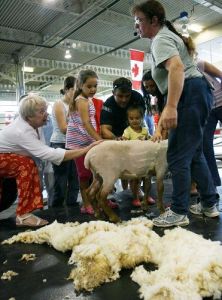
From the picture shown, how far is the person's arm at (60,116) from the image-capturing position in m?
3.37

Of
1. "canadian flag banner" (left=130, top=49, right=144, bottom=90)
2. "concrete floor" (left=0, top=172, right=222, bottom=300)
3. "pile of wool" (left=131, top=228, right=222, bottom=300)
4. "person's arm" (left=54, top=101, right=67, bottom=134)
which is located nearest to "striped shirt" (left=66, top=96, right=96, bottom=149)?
"person's arm" (left=54, top=101, right=67, bottom=134)

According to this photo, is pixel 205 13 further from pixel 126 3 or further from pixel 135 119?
pixel 135 119

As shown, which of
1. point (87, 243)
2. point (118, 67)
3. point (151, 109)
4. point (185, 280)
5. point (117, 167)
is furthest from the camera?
point (118, 67)

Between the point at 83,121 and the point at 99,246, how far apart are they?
4.48 feet

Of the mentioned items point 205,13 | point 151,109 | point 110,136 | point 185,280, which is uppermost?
point 205,13

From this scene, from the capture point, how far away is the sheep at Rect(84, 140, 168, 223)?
8.16 feet

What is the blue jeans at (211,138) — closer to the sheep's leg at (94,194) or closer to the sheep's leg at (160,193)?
the sheep's leg at (160,193)

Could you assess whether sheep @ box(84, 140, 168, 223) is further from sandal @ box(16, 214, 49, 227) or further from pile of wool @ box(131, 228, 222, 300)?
pile of wool @ box(131, 228, 222, 300)

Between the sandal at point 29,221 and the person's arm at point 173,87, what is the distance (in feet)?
4.35

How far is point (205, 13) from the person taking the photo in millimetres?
6734

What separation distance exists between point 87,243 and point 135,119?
138cm

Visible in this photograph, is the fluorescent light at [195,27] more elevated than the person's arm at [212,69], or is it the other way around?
the fluorescent light at [195,27]

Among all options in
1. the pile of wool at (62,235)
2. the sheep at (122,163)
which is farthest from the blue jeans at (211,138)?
the pile of wool at (62,235)

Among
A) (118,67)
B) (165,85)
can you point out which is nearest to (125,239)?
(165,85)
